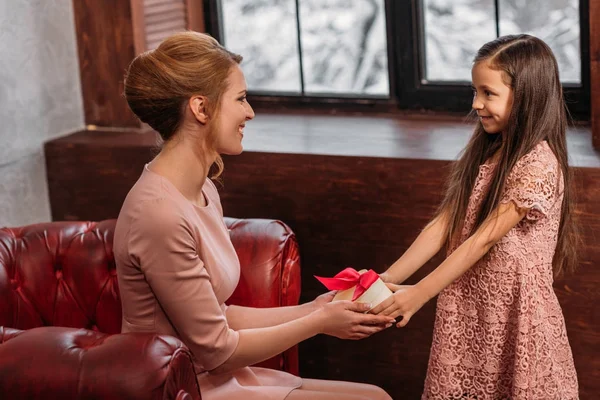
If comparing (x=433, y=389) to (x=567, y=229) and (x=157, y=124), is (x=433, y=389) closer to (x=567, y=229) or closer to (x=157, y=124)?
(x=567, y=229)

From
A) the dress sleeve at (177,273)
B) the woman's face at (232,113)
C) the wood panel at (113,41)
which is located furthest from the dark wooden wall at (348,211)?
the dress sleeve at (177,273)

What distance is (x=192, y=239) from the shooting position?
6.50 ft

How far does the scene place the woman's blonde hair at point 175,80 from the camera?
1.97 meters

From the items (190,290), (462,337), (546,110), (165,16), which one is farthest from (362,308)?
(165,16)

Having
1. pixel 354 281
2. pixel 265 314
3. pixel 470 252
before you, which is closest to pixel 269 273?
pixel 265 314

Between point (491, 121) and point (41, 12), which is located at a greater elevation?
point (41, 12)

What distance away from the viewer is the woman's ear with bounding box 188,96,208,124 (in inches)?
78.2

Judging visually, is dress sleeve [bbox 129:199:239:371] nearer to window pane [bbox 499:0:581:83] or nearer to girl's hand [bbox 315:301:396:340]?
girl's hand [bbox 315:301:396:340]

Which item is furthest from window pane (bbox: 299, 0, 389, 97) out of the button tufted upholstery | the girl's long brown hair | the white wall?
the girl's long brown hair

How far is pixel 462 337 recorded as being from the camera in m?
2.21

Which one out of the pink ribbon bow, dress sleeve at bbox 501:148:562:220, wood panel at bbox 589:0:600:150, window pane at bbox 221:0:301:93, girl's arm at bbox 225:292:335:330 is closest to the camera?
dress sleeve at bbox 501:148:562:220

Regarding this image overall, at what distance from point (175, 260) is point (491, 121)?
0.78 meters

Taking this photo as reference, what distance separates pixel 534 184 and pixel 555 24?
1093 mm

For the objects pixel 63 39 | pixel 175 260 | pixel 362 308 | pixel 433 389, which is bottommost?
pixel 433 389
